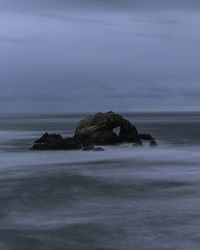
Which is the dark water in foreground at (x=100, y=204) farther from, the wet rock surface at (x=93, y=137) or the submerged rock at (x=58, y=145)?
the wet rock surface at (x=93, y=137)

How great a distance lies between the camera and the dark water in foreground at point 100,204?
13621mm

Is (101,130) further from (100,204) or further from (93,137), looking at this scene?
(100,204)

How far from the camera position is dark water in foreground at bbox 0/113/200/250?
44.7 ft

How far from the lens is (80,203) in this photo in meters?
19.3

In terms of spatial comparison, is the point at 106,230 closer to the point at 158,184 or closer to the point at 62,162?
the point at 158,184

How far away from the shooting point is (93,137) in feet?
152

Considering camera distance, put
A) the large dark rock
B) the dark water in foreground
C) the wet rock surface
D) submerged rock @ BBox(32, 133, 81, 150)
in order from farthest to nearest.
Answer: the large dark rock → the wet rock surface → submerged rock @ BBox(32, 133, 81, 150) → the dark water in foreground

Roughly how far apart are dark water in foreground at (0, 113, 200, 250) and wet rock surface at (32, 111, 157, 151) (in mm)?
7110

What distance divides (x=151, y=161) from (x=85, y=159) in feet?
17.9

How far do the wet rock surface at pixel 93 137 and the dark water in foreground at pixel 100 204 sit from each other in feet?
23.3

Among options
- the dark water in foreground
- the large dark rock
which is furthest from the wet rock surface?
the dark water in foreground

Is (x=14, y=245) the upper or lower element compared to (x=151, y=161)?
lower

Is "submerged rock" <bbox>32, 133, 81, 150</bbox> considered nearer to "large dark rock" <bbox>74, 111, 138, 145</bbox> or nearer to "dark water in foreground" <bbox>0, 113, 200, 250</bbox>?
"large dark rock" <bbox>74, 111, 138, 145</bbox>

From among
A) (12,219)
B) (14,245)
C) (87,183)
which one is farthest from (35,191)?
(14,245)
